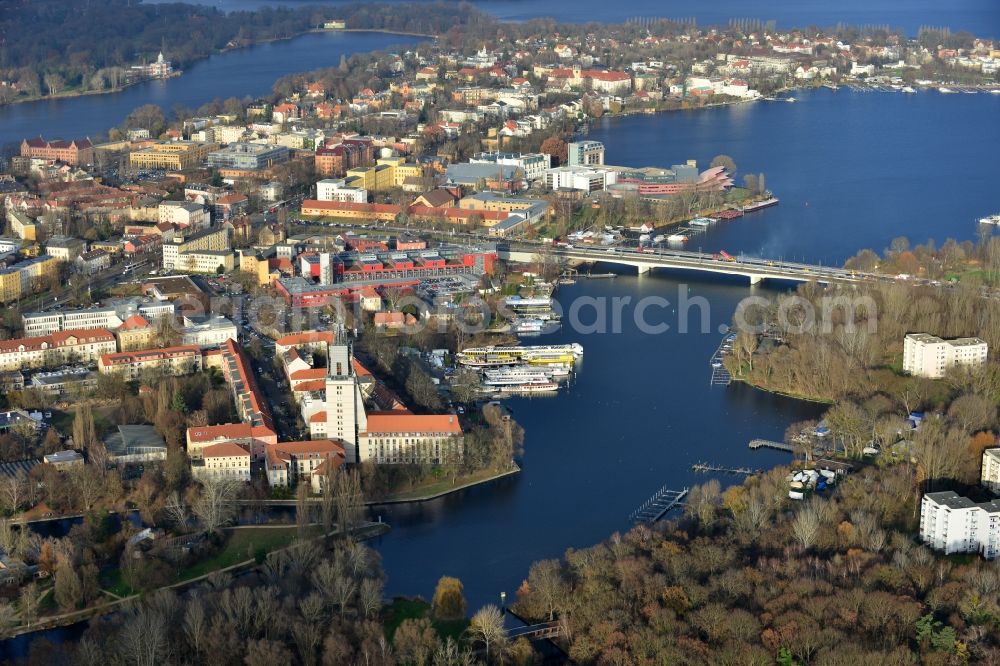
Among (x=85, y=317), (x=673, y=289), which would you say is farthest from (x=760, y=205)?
(x=85, y=317)

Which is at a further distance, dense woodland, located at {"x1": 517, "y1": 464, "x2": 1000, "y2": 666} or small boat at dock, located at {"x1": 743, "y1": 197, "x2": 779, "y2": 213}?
small boat at dock, located at {"x1": 743, "y1": 197, "x2": 779, "y2": 213}

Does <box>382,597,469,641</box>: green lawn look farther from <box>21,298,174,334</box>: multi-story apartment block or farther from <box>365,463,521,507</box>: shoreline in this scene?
<box>21,298,174,334</box>: multi-story apartment block

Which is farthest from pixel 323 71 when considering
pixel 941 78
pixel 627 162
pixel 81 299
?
pixel 81 299

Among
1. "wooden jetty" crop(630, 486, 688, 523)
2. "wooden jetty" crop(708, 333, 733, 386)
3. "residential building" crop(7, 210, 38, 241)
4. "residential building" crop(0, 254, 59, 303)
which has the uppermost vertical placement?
"residential building" crop(7, 210, 38, 241)

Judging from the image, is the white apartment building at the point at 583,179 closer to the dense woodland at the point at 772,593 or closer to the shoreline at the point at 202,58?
the dense woodland at the point at 772,593

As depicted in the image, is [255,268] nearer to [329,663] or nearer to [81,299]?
[81,299]

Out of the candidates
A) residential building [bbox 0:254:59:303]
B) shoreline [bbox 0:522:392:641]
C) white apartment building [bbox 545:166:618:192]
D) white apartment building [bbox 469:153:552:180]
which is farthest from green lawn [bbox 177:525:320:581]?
white apartment building [bbox 469:153:552:180]
